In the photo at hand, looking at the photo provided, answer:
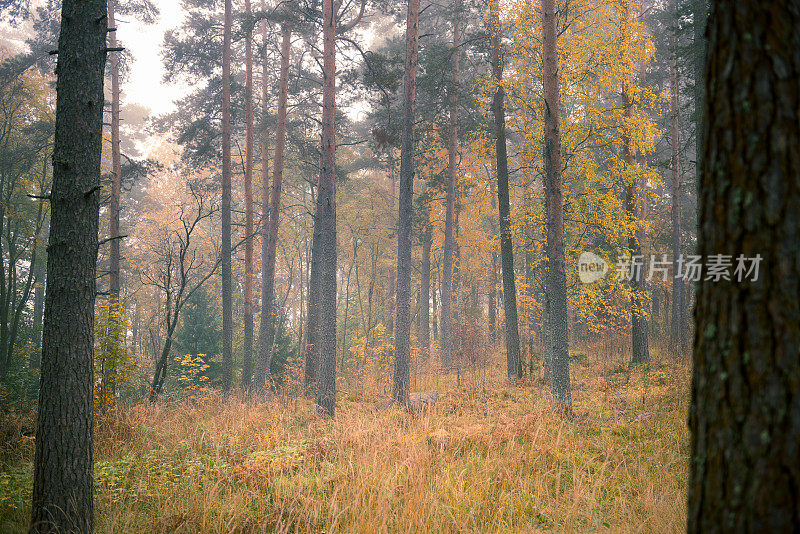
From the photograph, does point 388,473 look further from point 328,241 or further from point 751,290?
point 328,241

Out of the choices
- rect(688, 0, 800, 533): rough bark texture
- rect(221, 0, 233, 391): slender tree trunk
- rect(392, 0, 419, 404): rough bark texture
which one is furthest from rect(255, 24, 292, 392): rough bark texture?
rect(688, 0, 800, 533): rough bark texture

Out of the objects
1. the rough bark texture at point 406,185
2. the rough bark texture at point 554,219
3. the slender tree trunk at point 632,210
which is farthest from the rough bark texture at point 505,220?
the rough bark texture at point 554,219

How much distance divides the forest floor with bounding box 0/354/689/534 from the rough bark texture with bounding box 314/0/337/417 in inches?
39.1

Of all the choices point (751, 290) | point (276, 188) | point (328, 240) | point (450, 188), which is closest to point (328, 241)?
point (328, 240)

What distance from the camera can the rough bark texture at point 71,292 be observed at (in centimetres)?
374

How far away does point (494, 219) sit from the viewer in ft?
82.2

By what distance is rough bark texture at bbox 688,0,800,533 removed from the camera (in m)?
1.29

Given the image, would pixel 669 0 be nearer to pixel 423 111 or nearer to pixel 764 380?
pixel 423 111

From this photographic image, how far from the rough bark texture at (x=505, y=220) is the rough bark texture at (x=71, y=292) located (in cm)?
987

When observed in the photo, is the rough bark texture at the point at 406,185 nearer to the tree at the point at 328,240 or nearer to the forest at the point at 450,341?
the forest at the point at 450,341

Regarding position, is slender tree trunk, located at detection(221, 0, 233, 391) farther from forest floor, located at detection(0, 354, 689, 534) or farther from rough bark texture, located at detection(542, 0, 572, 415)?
rough bark texture, located at detection(542, 0, 572, 415)

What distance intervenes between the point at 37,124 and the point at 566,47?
15.5 metres

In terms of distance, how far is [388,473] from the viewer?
443 cm

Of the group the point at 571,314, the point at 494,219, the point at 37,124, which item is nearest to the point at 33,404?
the point at 37,124
